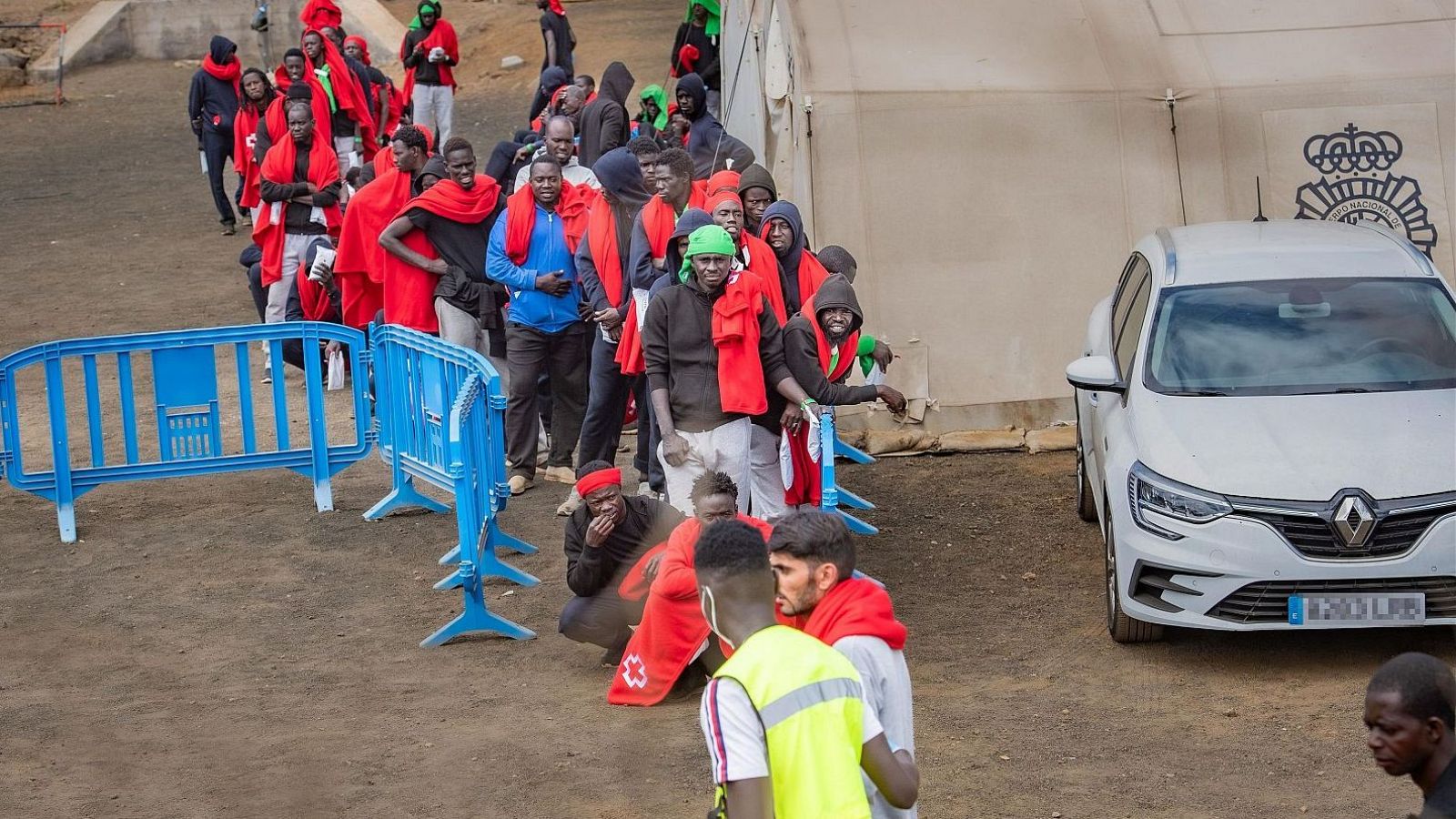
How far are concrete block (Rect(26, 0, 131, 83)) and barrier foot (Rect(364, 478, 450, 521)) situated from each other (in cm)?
2097

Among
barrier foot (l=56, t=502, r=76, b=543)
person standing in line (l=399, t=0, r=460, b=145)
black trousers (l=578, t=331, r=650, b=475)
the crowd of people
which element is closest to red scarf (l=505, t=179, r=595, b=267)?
the crowd of people

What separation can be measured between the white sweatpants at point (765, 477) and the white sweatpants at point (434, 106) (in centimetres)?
1207

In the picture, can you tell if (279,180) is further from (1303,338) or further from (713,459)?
(1303,338)

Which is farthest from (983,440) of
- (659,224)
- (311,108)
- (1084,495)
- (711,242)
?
(311,108)

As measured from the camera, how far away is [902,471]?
36.9 feet

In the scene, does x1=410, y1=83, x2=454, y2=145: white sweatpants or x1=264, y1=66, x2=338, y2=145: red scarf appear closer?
x1=264, y1=66, x2=338, y2=145: red scarf

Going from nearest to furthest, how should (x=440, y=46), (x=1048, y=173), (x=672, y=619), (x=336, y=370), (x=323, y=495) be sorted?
(x=672, y=619) < (x=323, y=495) < (x=1048, y=173) < (x=336, y=370) < (x=440, y=46)

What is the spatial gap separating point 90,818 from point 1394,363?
228 inches

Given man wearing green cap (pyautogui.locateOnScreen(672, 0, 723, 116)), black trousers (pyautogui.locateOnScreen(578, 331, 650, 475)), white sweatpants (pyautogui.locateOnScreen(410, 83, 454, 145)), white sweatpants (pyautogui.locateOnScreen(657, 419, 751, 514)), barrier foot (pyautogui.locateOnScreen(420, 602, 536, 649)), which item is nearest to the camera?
white sweatpants (pyautogui.locateOnScreen(657, 419, 751, 514))

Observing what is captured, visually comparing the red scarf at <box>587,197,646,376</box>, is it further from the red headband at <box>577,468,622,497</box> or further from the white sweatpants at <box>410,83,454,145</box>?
the white sweatpants at <box>410,83,454,145</box>

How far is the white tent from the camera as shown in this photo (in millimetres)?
11656

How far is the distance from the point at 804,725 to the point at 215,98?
16242mm

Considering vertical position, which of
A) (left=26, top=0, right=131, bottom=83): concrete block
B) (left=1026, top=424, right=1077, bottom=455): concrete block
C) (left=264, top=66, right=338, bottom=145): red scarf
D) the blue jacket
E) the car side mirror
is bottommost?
(left=1026, top=424, right=1077, bottom=455): concrete block

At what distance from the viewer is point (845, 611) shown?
411 centimetres
